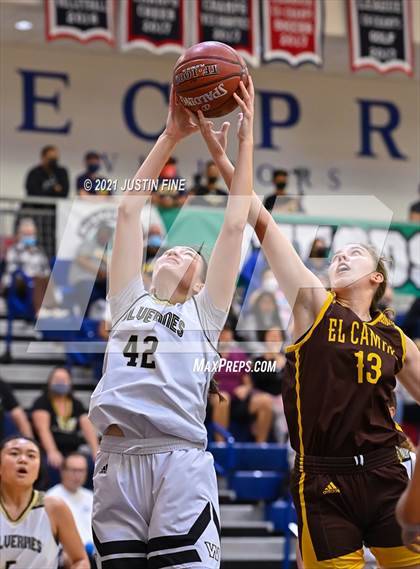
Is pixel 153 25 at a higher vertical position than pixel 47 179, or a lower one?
higher

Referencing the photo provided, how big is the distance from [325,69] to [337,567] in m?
11.6

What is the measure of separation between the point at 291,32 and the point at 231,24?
66 centimetres

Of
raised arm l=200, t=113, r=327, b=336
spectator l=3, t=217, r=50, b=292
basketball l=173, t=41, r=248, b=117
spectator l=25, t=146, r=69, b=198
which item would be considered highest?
basketball l=173, t=41, r=248, b=117

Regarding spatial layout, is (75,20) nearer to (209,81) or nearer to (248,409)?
(248,409)

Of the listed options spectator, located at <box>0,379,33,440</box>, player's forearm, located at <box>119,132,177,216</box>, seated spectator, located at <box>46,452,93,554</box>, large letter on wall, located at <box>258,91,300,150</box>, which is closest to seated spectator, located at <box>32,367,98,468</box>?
spectator, located at <box>0,379,33,440</box>

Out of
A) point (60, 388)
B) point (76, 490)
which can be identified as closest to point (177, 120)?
point (76, 490)

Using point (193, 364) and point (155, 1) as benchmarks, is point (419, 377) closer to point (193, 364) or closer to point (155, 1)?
point (193, 364)

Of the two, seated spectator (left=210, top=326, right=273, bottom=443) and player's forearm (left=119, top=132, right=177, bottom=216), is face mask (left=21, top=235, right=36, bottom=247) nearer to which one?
seated spectator (left=210, top=326, right=273, bottom=443)

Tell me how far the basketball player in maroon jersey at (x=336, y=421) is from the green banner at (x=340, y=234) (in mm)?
2061

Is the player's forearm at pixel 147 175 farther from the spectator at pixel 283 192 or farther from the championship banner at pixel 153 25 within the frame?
the championship banner at pixel 153 25

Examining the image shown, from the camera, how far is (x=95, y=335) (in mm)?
10406

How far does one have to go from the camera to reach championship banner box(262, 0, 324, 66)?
38.9 feet

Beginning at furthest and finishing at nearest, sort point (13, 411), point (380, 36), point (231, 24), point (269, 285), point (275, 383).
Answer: point (380, 36) → point (231, 24) → point (269, 285) → point (275, 383) → point (13, 411)

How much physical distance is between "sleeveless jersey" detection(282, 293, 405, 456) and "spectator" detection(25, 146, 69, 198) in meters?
9.10
